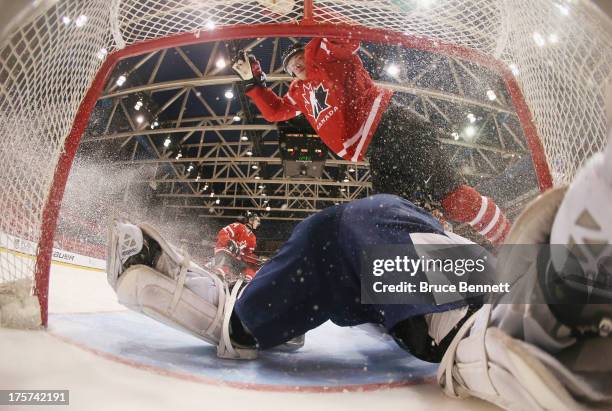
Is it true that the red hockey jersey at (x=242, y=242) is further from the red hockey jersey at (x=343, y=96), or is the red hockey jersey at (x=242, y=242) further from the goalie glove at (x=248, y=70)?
the red hockey jersey at (x=343, y=96)

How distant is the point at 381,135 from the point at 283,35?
0.39 meters

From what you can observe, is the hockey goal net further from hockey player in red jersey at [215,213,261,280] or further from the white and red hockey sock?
hockey player in red jersey at [215,213,261,280]

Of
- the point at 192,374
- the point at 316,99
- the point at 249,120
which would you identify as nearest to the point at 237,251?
the point at 316,99

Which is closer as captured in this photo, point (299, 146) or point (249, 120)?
point (299, 146)

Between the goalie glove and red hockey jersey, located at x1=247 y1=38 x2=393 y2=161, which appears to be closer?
red hockey jersey, located at x1=247 y1=38 x2=393 y2=161

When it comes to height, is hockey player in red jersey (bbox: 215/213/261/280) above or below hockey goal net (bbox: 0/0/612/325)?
below

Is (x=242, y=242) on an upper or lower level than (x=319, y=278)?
lower

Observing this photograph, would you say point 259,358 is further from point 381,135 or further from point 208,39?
point 208,39

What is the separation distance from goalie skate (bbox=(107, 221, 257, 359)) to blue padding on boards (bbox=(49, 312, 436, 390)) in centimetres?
4

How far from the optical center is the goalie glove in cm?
117

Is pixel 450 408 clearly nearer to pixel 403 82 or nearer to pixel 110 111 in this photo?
pixel 403 82

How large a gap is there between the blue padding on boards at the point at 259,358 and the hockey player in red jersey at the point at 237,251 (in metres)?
1.87

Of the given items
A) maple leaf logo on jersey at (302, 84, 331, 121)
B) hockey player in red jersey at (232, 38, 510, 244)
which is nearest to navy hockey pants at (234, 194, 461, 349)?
hockey player in red jersey at (232, 38, 510, 244)

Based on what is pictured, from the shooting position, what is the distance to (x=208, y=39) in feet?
3.32
